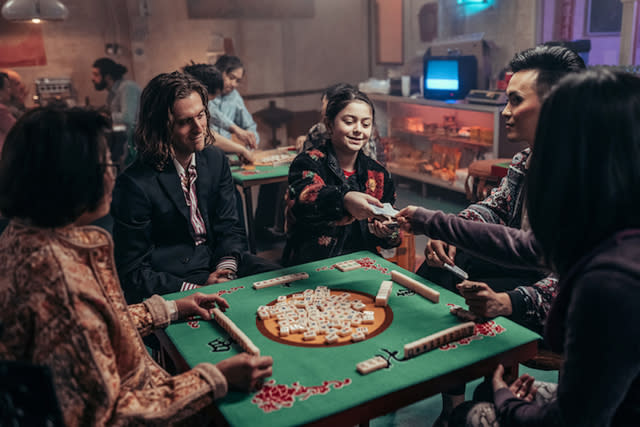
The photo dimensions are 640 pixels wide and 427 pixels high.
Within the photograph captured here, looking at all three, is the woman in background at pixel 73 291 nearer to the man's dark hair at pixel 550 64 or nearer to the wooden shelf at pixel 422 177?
the man's dark hair at pixel 550 64

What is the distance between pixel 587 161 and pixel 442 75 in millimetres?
5740

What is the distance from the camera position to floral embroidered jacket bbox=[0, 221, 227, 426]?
1193 millimetres

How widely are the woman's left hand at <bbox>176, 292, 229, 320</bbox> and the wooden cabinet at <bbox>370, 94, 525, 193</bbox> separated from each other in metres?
4.57

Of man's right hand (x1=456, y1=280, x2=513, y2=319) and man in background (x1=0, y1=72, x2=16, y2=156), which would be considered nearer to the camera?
man's right hand (x1=456, y1=280, x2=513, y2=319)

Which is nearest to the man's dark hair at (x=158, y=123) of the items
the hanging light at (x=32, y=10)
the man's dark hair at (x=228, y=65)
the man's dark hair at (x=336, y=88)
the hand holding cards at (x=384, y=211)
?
the man's dark hair at (x=336, y=88)

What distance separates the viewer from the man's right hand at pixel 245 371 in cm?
139

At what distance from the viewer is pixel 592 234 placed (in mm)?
1193

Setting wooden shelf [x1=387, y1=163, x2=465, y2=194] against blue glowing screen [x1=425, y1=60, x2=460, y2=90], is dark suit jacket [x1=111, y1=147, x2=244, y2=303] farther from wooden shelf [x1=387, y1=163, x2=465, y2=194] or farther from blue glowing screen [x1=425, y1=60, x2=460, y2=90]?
blue glowing screen [x1=425, y1=60, x2=460, y2=90]

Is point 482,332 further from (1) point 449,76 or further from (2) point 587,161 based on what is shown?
(1) point 449,76

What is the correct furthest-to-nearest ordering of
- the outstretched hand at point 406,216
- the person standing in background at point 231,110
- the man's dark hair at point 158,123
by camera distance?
the person standing in background at point 231,110 < the man's dark hair at point 158,123 < the outstretched hand at point 406,216

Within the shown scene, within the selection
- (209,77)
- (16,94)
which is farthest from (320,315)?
(16,94)

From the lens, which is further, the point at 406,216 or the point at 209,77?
the point at 209,77

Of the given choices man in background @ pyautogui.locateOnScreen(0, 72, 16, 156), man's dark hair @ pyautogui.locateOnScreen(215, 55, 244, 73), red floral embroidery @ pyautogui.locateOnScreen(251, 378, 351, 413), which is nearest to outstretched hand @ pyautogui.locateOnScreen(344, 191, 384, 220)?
red floral embroidery @ pyautogui.locateOnScreen(251, 378, 351, 413)

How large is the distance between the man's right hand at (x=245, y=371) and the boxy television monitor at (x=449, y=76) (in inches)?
219
